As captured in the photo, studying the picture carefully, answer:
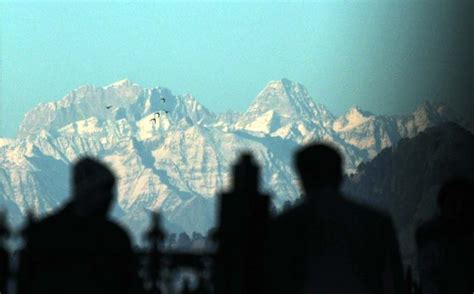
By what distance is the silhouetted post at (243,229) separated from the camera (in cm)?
987

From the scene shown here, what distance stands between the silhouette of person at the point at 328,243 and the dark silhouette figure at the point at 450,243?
116 cm

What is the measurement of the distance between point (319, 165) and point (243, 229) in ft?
1.60

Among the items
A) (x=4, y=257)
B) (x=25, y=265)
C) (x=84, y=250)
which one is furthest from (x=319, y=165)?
(x=4, y=257)

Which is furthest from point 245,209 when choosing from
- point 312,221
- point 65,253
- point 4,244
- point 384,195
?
point 384,195

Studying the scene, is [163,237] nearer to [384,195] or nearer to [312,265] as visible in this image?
[312,265]

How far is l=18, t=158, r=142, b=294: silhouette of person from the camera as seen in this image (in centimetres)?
1021

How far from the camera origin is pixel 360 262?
10.1 metres

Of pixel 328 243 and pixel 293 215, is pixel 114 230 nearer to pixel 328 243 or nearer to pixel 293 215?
pixel 293 215

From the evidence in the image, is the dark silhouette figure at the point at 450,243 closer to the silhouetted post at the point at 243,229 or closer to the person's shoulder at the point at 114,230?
the silhouetted post at the point at 243,229

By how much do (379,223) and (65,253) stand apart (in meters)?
1.60

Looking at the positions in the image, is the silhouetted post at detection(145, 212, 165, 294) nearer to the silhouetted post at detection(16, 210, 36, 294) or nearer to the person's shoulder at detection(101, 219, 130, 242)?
the person's shoulder at detection(101, 219, 130, 242)

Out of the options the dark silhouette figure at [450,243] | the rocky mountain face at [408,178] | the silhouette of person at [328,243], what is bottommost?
the silhouette of person at [328,243]

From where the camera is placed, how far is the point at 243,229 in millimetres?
9961

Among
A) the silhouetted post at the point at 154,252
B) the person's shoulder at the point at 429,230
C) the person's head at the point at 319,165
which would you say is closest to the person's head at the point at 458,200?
the person's shoulder at the point at 429,230
